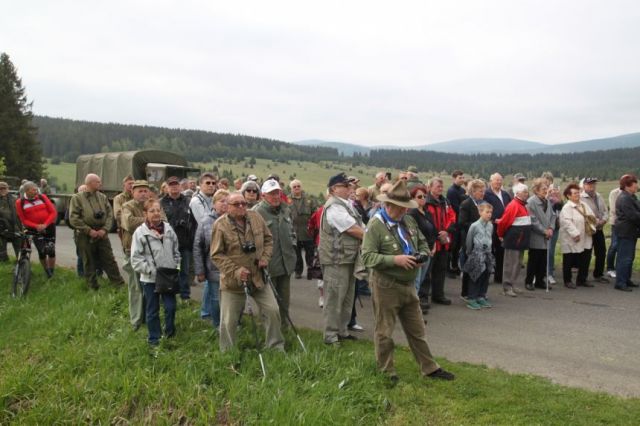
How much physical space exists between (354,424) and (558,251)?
1095 centimetres

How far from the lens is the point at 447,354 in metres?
5.95

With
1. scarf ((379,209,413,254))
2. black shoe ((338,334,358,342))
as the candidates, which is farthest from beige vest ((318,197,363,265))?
scarf ((379,209,413,254))

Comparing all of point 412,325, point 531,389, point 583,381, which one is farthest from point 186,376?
point 583,381

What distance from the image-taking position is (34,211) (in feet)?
30.9

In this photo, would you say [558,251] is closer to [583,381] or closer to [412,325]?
[583,381]

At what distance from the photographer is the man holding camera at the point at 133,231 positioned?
683 centimetres

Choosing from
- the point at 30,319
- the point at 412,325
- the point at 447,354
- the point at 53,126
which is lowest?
the point at 30,319

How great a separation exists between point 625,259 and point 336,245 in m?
6.38

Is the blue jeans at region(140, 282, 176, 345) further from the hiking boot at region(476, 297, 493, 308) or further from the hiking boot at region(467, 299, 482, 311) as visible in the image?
the hiking boot at region(476, 297, 493, 308)

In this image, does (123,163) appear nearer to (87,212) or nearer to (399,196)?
(87,212)

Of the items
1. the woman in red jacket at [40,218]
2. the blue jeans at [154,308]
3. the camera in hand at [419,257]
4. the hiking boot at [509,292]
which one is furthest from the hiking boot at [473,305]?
the woman in red jacket at [40,218]

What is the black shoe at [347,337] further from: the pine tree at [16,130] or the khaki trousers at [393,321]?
the pine tree at [16,130]

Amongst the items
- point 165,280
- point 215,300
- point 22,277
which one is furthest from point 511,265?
point 22,277

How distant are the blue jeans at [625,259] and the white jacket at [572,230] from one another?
0.59 meters
